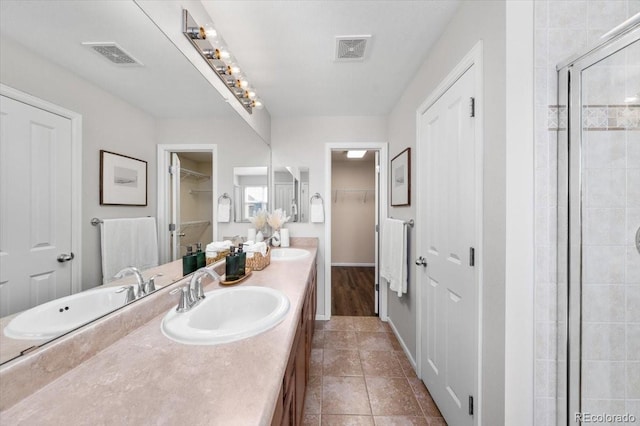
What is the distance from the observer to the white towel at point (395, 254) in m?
2.17

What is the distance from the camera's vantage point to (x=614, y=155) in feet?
3.24

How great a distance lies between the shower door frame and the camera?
97 cm

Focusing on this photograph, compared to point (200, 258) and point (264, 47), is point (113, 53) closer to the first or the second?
point (200, 258)

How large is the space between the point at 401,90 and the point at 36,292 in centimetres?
256

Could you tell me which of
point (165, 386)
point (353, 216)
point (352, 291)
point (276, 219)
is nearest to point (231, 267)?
point (165, 386)

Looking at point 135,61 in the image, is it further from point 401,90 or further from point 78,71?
point 401,90

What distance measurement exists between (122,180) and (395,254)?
6.83 ft

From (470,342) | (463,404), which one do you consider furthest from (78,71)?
(463,404)

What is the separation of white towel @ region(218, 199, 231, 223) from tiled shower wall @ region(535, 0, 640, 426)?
1.62 meters

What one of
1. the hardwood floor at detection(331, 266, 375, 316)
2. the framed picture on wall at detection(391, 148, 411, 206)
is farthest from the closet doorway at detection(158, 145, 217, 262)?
the hardwood floor at detection(331, 266, 375, 316)

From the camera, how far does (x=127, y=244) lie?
0.90m

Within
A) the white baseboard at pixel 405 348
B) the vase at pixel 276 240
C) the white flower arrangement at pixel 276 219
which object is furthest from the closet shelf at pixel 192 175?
the white baseboard at pixel 405 348

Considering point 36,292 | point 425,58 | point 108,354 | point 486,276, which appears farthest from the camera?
point 425,58

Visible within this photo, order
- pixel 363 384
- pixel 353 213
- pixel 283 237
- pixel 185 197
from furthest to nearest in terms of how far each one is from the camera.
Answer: pixel 353 213, pixel 283 237, pixel 363 384, pixel 185 197
